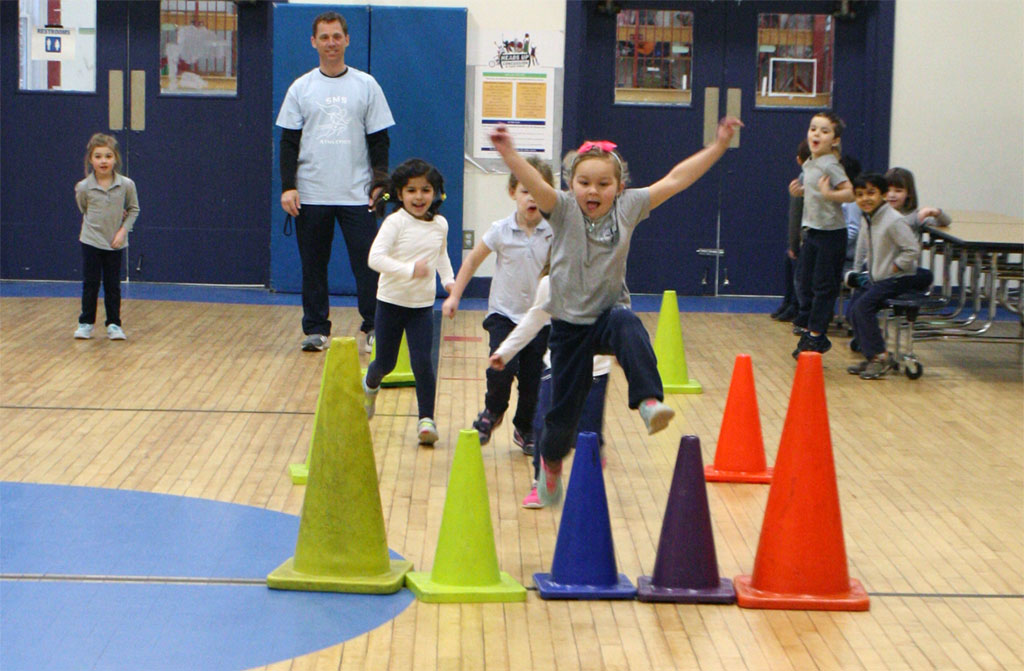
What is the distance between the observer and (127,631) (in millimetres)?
3838

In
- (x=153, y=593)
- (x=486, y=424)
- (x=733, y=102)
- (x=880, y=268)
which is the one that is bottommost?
(x=153, y=593)

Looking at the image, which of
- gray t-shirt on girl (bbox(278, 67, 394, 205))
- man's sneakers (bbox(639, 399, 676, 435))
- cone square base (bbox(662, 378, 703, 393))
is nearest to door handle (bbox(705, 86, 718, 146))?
gray t-shirt on girl (bbox(278, 67, 394, 205))

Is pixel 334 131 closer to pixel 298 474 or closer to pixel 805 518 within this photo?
pixel 298 474

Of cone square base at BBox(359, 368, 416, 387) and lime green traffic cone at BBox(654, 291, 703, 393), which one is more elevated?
lime green traffic cone at BBox(654, 291, 703, 393)

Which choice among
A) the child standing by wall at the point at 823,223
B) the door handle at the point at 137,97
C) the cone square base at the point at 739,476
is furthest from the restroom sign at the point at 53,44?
the cone square base at the point at 739,476

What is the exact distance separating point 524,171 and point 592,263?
47 cm

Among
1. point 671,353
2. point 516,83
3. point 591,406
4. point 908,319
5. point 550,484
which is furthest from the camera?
point 516,83

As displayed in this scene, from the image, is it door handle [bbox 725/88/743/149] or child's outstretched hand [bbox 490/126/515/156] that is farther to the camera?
door handle [bbox 725/88/743/149]

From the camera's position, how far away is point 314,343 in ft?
27.9

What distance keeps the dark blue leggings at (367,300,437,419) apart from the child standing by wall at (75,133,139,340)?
121 inches

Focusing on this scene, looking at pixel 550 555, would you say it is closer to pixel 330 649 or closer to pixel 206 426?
pixel 330 649

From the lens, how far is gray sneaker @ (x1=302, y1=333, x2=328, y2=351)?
27.9 ft

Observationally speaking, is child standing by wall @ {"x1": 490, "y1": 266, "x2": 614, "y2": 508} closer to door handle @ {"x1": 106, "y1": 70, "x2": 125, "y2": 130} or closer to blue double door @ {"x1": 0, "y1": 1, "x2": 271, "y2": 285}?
blue double door @ {"x1": 0, "y1": 1, "x2": 271, "y2": 285}

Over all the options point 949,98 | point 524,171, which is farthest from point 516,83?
point 524,171
